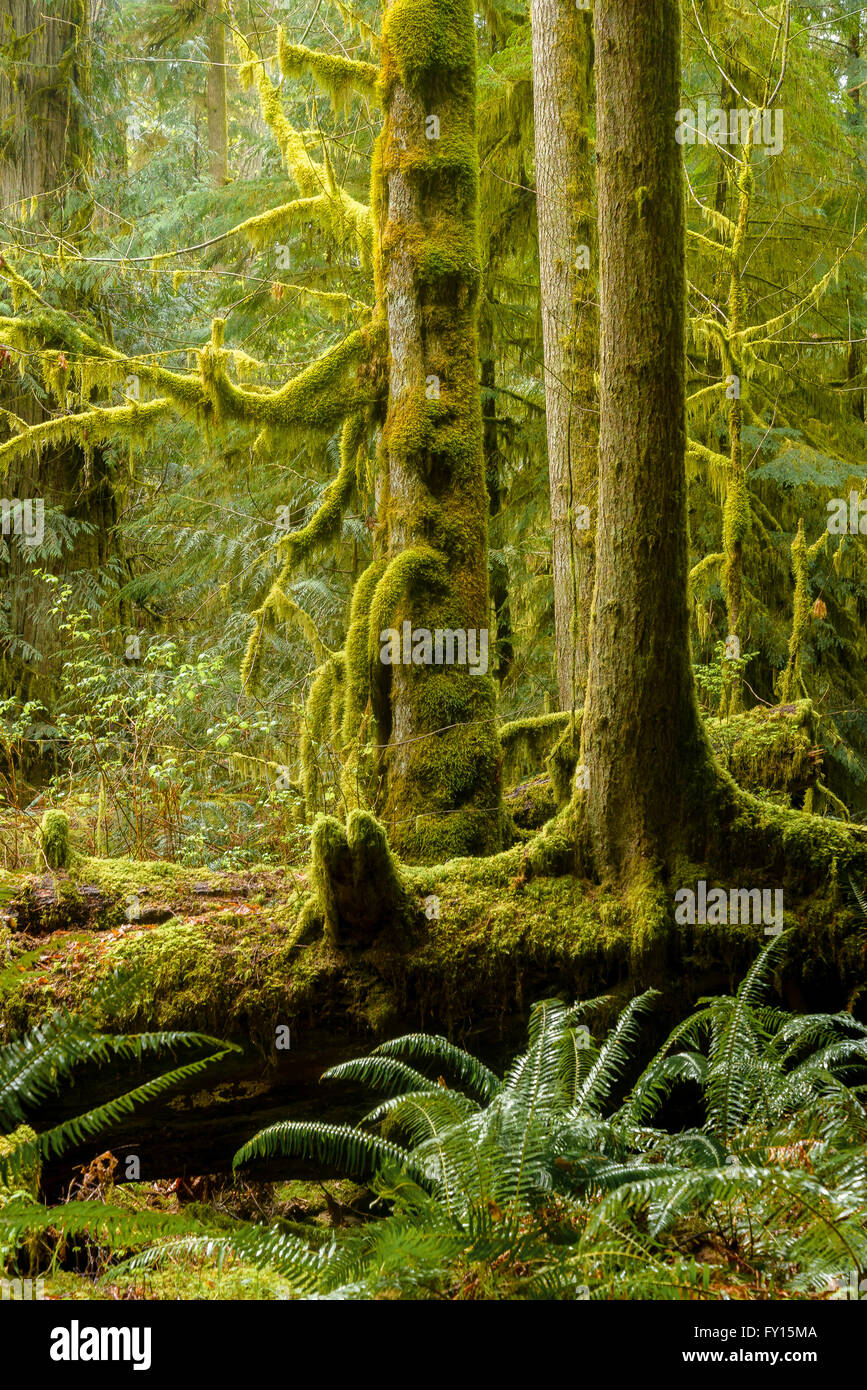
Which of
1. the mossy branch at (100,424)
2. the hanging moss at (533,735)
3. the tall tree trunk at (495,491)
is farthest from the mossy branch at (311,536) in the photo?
the tall tree trunk at (495,491)

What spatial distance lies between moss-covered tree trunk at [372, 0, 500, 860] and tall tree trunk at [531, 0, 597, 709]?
1.53 metres

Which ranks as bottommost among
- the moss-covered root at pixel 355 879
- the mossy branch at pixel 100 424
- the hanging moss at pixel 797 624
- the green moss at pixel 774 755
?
the moss-covered root at pixel 355 879

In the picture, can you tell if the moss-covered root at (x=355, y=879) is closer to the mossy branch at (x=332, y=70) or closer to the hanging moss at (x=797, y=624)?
the hanging moss at (x=797, y=624)

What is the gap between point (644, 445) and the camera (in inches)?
167

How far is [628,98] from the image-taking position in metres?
4.24

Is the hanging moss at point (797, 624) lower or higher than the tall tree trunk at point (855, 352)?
lower

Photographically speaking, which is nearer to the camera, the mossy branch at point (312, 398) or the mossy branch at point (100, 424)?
the mossy branch at point (312, 398)

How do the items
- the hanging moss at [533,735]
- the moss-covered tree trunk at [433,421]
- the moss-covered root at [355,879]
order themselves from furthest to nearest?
the hanging moss at [533,735], the moss-covered tree trunk at [433,421], the moss-covered root at [355,879]

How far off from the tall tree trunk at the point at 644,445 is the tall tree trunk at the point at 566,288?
2868 mm

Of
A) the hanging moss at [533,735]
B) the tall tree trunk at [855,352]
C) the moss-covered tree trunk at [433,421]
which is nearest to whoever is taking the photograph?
the moss-covered tree trunk at [433,421]

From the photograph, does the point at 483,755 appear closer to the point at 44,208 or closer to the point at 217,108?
the point at 44,208

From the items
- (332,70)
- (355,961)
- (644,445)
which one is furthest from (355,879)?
(332,70)

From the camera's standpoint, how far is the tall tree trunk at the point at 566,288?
23.8 feet

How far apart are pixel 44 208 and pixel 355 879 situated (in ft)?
35.1
